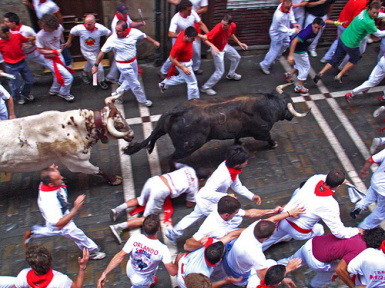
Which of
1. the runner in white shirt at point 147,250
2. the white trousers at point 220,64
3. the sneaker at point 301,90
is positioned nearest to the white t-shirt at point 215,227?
the runner in white shirt at point 147,250

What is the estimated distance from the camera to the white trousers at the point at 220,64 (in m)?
7.85

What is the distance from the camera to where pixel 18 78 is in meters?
7.59

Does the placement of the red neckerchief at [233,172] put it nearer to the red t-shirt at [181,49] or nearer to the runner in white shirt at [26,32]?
the red t-shirt at [181,49]

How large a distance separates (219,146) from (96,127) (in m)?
2.41

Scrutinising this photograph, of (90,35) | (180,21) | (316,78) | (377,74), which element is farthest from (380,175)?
(90,35)

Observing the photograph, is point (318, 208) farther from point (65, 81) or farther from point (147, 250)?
point (65, 81)

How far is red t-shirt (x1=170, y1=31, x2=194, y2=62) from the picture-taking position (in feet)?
23.2

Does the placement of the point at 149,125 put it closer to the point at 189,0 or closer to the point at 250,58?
the point at 189,0

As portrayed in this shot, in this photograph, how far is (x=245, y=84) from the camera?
28.3ft

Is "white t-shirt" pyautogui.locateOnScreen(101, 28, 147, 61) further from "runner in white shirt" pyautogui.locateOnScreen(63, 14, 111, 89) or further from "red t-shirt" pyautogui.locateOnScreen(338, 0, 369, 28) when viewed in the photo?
"red t-shirt" pyautogui.locateOnScreen(338, 0, 369, 28)

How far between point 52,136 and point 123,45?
2.33 m

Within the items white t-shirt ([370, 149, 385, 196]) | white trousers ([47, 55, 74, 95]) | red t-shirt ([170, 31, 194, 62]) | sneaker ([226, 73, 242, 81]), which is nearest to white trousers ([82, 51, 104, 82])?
white trousers ([47, 55, 74, 95])

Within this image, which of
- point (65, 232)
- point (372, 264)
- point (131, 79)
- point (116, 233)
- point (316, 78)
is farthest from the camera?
point (316, 78)

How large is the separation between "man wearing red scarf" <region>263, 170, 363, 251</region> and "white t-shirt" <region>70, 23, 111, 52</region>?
495 centimetres
